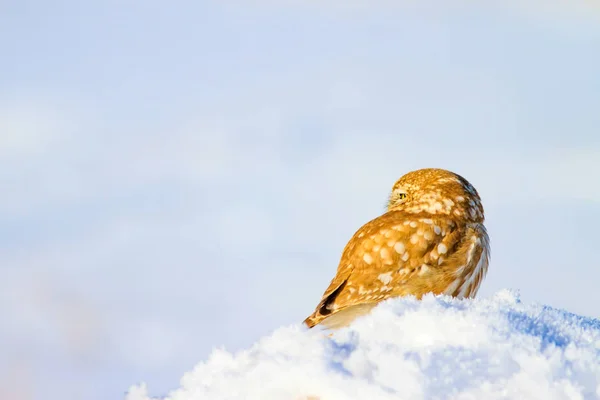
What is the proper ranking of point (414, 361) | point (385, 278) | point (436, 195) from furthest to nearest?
point (436, 195) < point (385, 278) < point (414, 361)

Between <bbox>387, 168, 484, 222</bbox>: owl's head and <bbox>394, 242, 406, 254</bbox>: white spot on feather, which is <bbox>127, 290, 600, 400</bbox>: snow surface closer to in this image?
<bbox>394, 242, 406, 254</bbox>: white spot on feather

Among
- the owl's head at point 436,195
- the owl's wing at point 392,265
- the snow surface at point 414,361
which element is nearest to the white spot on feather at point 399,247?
the owl's wing at point 392,265

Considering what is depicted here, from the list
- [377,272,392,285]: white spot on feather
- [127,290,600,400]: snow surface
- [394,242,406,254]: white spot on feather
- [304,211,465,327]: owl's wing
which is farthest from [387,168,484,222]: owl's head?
[127,290,600,400]: snow surface

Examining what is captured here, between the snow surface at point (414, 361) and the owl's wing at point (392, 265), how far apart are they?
129 inches

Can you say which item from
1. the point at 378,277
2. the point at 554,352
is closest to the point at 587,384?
the point at 554,352

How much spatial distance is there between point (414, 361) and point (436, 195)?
4.44 m

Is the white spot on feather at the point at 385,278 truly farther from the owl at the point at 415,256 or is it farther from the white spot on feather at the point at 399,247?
the white spot on feather at the point at 399,247

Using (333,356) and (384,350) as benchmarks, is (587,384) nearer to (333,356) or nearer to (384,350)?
(384,350)

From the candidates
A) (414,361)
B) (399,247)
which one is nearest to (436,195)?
(399,247)

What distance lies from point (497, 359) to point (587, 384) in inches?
10.4

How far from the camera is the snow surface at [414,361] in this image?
203cm

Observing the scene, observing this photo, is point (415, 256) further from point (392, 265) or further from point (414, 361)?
point (414, 361)

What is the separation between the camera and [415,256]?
5.91 meters

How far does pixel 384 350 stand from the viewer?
6.95 ft
